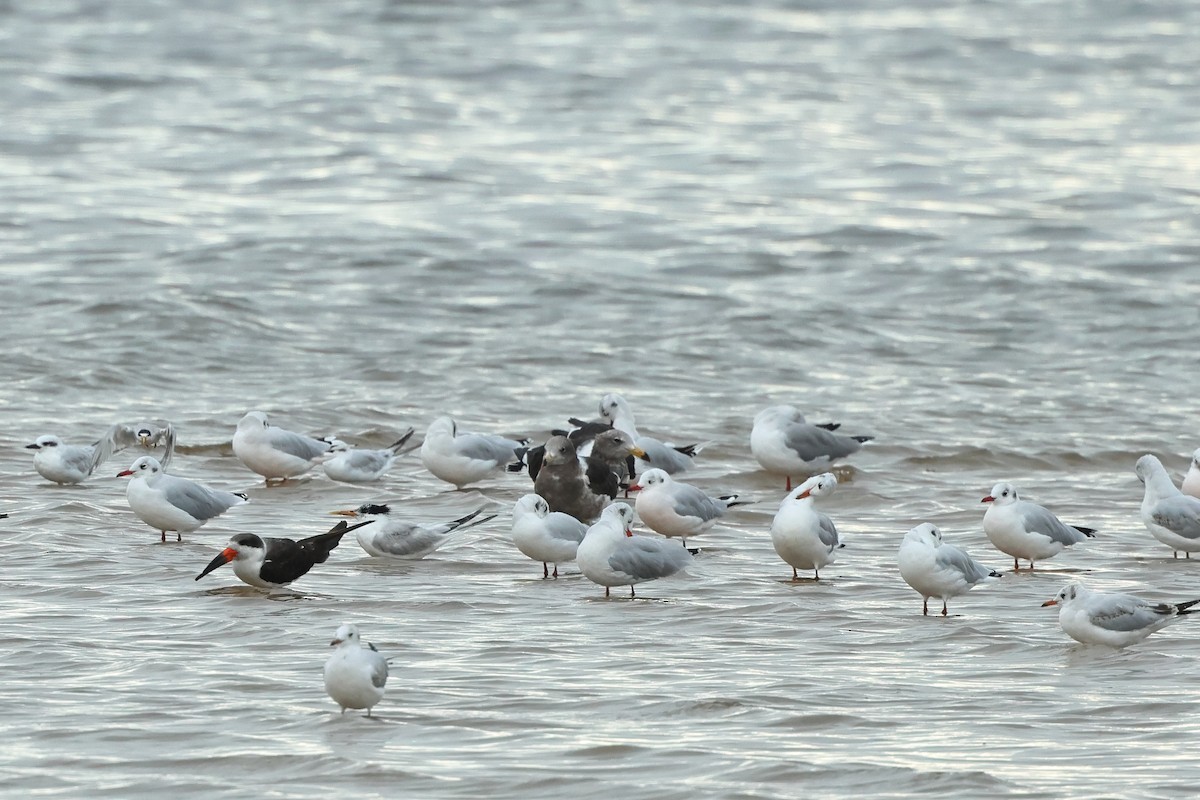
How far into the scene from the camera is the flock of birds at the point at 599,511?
9.80 meters

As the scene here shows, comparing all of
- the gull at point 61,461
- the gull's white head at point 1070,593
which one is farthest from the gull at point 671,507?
the gull at point 61,461

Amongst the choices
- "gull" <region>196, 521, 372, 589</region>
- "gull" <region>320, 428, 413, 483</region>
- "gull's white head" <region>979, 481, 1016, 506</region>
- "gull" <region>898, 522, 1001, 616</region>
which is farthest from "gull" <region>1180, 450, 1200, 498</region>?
"gull" <region>196, 521, 372, 589</region>

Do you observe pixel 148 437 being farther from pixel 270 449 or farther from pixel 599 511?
pixel 599 511

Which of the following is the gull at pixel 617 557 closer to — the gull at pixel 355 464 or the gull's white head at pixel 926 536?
the gull's white head at pixel 926 536

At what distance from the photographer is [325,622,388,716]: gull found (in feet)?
26.1

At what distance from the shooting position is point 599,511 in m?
13.6

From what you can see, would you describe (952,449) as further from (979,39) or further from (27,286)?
(979,39)

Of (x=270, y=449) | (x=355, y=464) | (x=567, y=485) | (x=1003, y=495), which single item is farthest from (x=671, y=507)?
(x=270, y=449)

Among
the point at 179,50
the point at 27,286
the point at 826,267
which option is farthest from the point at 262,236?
the point at 179,50

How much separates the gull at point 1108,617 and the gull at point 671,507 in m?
3.26

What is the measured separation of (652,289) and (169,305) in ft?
19.1

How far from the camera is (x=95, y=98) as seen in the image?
34438 mm

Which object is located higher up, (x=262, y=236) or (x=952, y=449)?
(x=262, y=236)

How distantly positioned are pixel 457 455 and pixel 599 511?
1.32 metres
